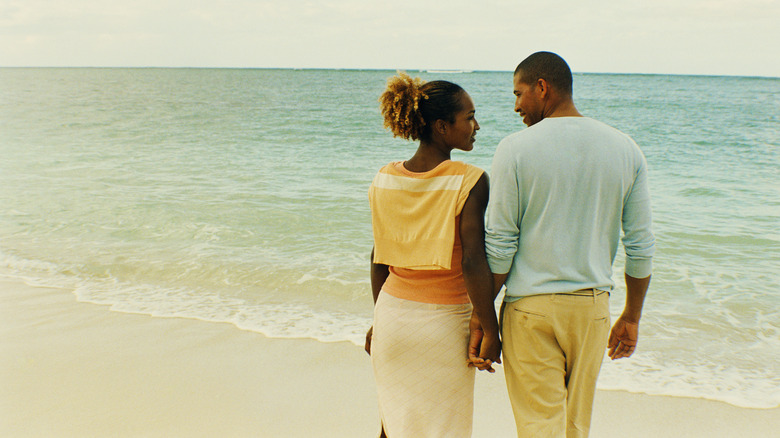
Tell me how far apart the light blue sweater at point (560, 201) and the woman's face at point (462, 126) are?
0.13 metres

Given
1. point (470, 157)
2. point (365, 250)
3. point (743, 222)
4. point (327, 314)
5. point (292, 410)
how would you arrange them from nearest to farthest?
point (292, 410)
point (327, 314)
point (365, 250)
point (743, 222)
point (470, 157)

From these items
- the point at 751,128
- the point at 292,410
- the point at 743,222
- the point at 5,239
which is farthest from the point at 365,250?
the point at 751,128

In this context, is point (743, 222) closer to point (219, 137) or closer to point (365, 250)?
point (365, 250)

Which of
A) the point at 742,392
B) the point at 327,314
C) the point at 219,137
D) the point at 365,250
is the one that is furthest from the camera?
the point at 219,137

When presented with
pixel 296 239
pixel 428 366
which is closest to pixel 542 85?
pixel 428 366

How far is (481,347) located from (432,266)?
12.0 inches

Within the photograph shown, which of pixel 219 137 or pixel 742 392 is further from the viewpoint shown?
pixel 219 137

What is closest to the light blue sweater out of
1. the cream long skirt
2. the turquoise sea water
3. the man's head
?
the man's head

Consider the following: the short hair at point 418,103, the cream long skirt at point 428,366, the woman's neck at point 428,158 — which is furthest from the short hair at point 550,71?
the cream long skirt at point 428,366

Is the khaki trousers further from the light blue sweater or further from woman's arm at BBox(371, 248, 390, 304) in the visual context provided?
woman's arm at BBox(371, 248, 390, 304)

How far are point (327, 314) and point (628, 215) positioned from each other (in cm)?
301

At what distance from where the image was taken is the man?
1695 millimetres

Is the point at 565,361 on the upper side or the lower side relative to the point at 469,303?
lower

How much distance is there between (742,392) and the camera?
3297 millimetres
